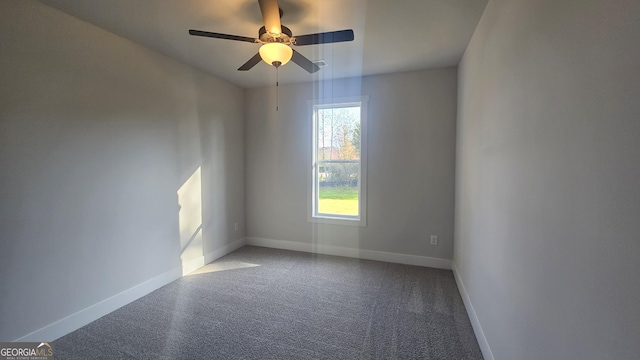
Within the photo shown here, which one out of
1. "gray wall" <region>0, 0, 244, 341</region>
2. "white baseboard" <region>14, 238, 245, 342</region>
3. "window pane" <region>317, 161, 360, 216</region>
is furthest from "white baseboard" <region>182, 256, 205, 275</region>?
"window pane" <region>317, 161, 360, 216</region>

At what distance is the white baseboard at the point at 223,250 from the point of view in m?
3.66

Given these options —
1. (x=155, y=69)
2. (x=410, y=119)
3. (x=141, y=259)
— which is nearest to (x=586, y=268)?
(x=410, y=119)

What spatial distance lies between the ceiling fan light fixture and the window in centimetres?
189

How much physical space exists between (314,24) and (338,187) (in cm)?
229

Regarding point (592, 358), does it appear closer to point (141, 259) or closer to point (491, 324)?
point (491, 324)

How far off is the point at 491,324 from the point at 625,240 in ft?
4.54

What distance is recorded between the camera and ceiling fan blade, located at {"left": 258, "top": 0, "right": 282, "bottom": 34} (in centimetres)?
178

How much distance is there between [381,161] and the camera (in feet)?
12.0

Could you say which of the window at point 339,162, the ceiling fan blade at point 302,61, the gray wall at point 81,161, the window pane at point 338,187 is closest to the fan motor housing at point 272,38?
the ceiling fan blade at point 302,61

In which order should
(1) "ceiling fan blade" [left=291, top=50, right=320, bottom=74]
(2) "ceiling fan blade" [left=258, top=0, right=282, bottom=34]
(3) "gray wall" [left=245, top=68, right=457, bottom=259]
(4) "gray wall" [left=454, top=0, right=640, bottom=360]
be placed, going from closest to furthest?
(4) "gray wall" [left=454, top=0, right=640, bottom=360]
(2) "ceiling fan blade" [left=258, top=0, right=282, bottom=34]
(1) "ceiling fan blade" [left=291, top=50, right=320, bottom=74]
(3) "gray wall" [left=245, top=68, right=457, bottom=259]

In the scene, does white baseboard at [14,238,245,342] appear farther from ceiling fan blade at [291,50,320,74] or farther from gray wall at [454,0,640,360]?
gray wall at [454,0,640,360]

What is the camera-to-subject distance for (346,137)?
391 cm

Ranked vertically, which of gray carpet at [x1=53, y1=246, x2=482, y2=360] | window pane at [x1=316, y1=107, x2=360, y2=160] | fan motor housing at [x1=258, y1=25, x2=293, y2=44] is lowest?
gray carpet at [x1=53, y1=246, x2=482, y2=360]

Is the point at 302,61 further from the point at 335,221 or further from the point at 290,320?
the point at 335,221
